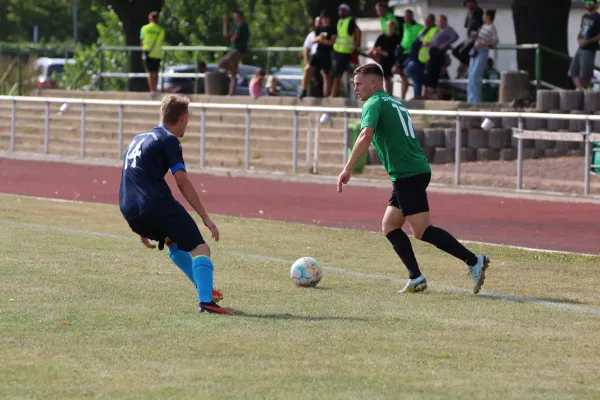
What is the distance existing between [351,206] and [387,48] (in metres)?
7.85

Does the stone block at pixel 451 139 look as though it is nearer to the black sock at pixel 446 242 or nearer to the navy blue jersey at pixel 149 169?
the black sock at pixel 446 242

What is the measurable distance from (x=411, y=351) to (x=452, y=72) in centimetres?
2534

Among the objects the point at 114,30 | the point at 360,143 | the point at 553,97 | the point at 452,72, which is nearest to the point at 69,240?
the point at 360,143

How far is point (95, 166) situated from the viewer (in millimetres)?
25562

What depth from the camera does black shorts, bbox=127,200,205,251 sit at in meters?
8.16

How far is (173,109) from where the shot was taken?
8.16m

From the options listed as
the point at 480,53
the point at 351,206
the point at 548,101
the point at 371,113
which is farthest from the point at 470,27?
the point at 371,113

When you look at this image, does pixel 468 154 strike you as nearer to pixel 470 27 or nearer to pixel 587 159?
pixel 470 27

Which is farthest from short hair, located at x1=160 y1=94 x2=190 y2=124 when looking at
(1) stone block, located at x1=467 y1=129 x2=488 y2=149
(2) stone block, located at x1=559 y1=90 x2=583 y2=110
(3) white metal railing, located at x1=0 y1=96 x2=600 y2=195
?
(2) stone block, located at x1=559 y1=90 x2=583 y2=110

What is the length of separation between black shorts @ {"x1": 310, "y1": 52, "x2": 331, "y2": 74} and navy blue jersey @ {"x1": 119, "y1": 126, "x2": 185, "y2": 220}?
1780 centimetres

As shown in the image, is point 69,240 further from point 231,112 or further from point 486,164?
point 231,112

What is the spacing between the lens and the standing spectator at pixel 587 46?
23.0m

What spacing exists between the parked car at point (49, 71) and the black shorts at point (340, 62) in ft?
48.7

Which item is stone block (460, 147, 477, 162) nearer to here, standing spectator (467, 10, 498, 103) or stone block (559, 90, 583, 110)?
stone block (559, 90, 583, 110)
